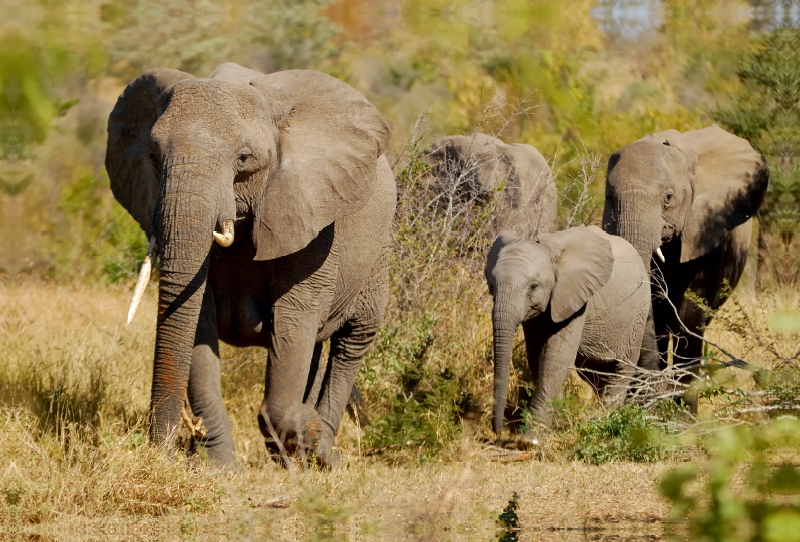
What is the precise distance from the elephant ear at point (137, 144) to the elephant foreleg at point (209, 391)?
622mm

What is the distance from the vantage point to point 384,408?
8.85 meters

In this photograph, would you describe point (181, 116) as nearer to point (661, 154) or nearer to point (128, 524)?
point (128, 524)

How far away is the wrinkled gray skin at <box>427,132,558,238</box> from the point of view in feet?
40.1

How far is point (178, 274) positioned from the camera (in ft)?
18.1

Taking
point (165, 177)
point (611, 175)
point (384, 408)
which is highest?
point (165, 177)

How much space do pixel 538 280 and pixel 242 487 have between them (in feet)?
9.57

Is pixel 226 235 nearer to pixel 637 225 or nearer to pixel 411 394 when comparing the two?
pixel 411 394

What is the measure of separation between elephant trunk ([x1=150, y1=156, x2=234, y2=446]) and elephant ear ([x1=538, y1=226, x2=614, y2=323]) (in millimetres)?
3406

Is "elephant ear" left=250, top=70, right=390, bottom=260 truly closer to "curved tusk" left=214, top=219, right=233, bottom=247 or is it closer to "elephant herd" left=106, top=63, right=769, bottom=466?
"elephant herd" left=106, top=63, right=769, bottom=466

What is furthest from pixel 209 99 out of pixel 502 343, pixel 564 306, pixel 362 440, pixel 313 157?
pixel 564 306

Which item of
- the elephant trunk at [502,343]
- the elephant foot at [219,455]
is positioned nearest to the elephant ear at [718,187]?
the elephant trunk at [502,343]

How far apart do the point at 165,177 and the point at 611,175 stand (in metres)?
5.38

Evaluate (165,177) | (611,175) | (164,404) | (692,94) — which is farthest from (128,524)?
(692,94)

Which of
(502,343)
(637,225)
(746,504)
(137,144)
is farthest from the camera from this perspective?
(637,225)
